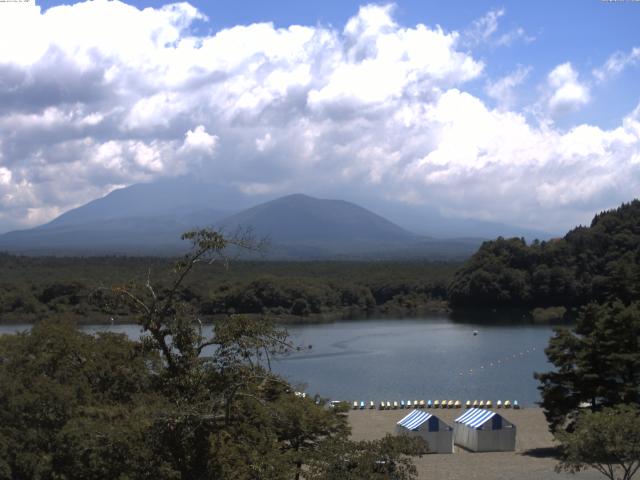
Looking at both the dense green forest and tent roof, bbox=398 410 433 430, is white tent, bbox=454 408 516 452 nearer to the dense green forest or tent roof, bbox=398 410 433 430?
tent roof, bbox=398 410 433 430

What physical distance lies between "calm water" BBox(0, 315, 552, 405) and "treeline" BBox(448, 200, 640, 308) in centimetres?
998

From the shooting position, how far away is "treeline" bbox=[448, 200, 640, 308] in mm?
59559

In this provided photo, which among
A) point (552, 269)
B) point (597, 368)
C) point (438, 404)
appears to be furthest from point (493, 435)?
point (552, 269)

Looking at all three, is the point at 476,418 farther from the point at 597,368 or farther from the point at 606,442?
the point at 606,442

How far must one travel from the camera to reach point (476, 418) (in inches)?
792

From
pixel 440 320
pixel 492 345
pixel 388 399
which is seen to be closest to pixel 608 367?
pixel 388 399

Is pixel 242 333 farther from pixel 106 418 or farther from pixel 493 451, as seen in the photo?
pixel 493 451

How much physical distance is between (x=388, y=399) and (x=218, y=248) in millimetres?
21752

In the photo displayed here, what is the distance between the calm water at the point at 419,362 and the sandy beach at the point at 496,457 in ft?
11.0

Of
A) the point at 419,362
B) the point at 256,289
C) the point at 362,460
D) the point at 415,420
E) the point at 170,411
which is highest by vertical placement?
the point at 170,411

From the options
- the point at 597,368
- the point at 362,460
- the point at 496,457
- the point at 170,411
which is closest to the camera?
the point at 170,411

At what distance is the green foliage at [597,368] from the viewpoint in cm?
1769

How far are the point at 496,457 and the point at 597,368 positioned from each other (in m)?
3.05

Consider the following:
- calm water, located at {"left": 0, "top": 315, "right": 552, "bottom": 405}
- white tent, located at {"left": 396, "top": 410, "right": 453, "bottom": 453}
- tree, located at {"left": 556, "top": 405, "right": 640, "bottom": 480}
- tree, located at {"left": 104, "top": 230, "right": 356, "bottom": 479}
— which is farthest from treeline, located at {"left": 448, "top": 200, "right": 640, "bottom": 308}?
tree, located at {"left": 104, "top": 230, "right": 356, "bottom": 479}
